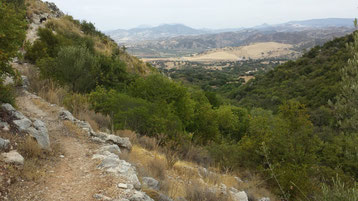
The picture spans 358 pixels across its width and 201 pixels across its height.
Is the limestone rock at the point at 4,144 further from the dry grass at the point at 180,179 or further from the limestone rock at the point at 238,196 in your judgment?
the limestone rock at the point at 238,196

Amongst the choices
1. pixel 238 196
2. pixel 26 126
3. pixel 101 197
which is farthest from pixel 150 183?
pixel 26 126

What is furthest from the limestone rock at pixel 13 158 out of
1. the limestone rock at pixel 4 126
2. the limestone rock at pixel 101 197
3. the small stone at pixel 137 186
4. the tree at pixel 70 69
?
the tree at pixel 70 69

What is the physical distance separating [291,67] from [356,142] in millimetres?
46127

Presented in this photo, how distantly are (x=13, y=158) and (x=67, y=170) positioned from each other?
0.96 meters

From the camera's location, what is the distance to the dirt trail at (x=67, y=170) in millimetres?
3885

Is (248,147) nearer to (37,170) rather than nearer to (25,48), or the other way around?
(37,170)

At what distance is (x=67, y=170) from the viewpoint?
4723 mm

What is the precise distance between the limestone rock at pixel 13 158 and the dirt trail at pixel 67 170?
49cm

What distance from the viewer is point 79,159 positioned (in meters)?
5.30

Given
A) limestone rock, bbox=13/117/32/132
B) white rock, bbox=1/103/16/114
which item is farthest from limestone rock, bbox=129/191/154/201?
white rock, bbox=1/103/16/114

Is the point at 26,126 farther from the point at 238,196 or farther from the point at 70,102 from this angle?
the point at 238,196

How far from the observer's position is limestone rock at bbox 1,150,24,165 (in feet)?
13.5

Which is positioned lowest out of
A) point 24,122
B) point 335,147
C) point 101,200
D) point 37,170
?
point 335,147

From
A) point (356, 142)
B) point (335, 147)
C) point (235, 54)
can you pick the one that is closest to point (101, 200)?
point (356, 142)
